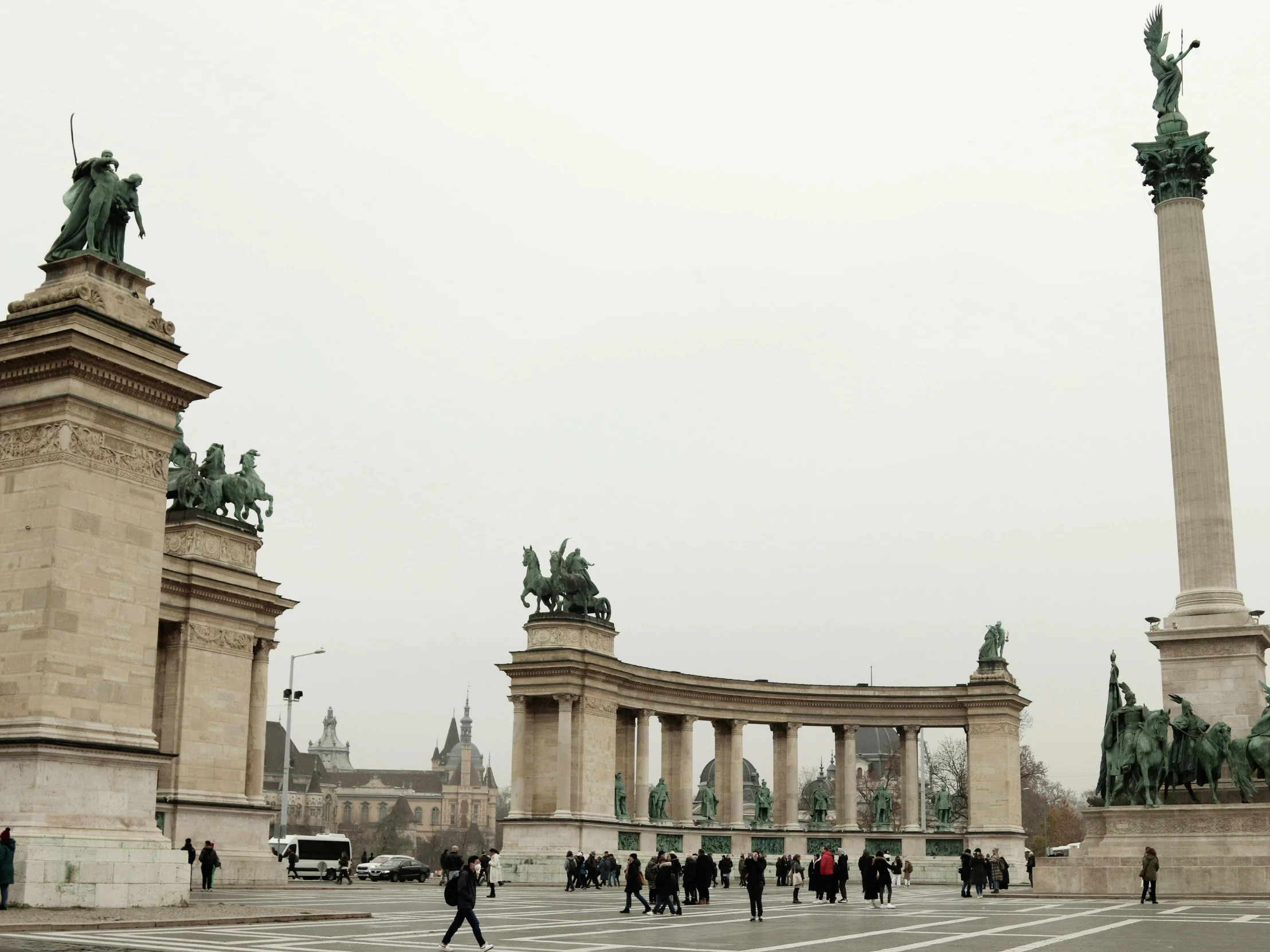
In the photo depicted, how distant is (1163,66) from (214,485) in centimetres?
4123

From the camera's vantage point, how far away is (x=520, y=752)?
61.8m

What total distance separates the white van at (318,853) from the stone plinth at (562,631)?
48.2 ft

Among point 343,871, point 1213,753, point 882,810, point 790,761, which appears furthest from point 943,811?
point 1213,753

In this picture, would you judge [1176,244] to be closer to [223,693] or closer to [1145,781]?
[1145,781]

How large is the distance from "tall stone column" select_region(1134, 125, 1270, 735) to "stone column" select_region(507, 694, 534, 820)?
2959 centimetres

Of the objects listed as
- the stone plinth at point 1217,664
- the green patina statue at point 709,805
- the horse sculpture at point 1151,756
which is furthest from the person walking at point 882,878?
the green patina statue at point 709,805

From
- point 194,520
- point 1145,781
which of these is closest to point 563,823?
point 194,520

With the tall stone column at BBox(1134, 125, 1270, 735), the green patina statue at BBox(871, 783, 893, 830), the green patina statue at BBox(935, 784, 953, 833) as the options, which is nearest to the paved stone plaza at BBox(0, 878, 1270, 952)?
the tall stone column at BBox(1134, 125, 1270, 735)

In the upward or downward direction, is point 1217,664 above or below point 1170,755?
above

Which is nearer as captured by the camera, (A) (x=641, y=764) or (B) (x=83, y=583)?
(B) (x=83, y=583)

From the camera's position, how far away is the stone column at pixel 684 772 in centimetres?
7069

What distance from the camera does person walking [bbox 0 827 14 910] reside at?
2311cm

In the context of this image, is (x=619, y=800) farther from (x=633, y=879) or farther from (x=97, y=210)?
(x=97, y=210)

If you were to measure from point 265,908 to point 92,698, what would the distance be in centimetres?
716
